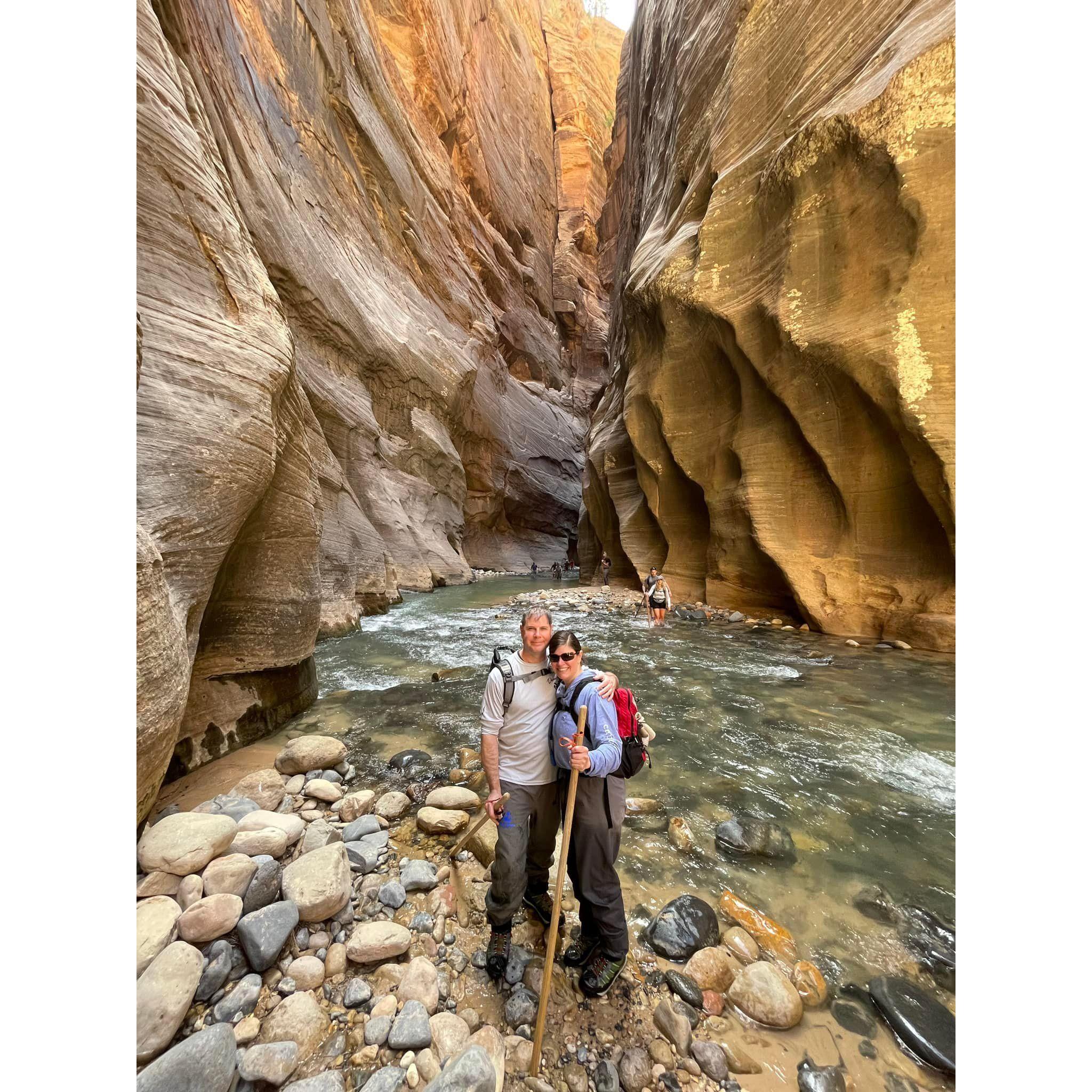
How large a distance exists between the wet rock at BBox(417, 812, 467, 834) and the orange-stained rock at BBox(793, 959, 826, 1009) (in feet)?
6.59

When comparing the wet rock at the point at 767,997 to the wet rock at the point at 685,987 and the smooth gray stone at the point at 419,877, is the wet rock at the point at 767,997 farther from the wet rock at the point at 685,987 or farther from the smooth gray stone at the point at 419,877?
the smooth gray stone at the point at 419,877

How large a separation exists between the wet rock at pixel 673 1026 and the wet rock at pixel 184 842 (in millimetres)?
2256

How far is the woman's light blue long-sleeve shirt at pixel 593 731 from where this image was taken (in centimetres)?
199

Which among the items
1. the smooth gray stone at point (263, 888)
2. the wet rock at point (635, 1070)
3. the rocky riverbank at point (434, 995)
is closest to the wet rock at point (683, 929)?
the rocky riverbank at point (434, 995)

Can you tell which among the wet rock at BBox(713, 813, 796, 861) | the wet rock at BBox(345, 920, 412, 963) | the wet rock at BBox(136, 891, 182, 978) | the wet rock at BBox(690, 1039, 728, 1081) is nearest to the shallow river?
the wet rock at BBox(713, 813, 796, 861)

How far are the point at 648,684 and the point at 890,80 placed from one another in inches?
386

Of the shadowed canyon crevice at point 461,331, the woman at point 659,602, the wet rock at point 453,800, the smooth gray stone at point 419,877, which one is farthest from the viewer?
the woman at point 659,602

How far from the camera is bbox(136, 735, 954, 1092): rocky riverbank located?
1.68 meters

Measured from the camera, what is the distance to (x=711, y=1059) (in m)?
1.77

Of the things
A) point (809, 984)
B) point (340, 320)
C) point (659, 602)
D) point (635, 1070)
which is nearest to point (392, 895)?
point (635, 1070)

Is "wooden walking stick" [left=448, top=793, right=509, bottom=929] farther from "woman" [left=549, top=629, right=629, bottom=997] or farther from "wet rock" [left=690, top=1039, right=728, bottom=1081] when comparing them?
"wet rock" [left=690, top=1039, right=728, bottom=1081]

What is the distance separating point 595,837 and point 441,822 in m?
1.40

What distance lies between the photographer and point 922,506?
8.21 meters

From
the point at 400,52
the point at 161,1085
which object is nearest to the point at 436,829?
the point at 161,1085
